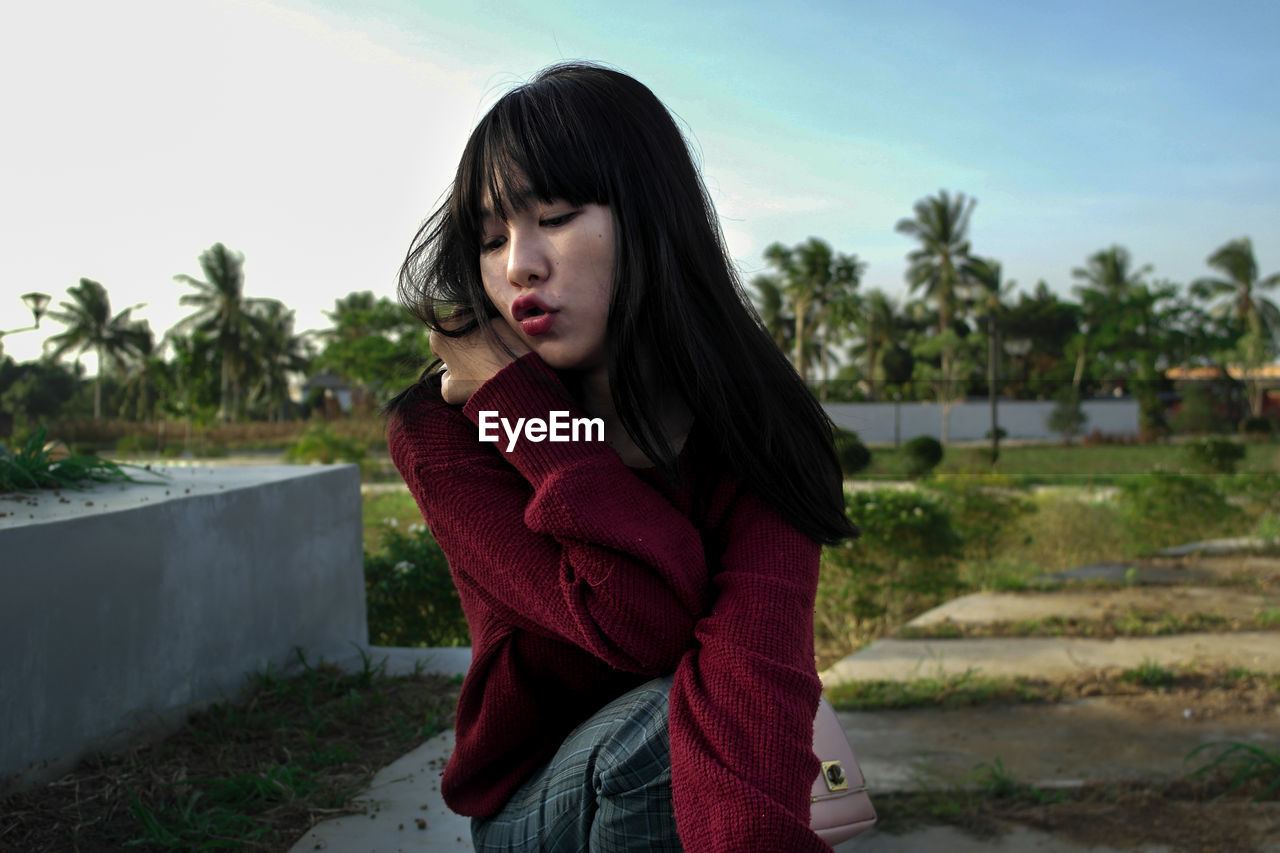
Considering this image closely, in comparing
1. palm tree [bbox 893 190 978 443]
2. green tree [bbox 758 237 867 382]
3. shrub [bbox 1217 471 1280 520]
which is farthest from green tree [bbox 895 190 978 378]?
shrub [bbox 1217 471 1280 520]

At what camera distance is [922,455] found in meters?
13.0

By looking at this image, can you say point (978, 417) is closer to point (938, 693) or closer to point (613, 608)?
point (938, 693)

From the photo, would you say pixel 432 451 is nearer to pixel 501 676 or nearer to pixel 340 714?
pixel 501 676

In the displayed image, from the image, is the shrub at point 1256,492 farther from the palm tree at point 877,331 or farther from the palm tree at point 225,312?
the palm tree at point 225,312

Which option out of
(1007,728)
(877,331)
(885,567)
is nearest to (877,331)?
(877,331)

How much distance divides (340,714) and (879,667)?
209 centimetres

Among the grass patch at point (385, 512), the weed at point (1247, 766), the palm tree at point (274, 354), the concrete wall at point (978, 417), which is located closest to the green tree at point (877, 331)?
the concrete wall at point (978, 417)

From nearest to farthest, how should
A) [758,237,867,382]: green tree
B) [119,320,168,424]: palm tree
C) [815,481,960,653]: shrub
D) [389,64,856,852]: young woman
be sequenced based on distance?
1. [389,64,856,852]: young woman
2. [815,481,960,653]: shrub
3. [758,237,867,382]: green tree
4. [119,320,168,424]: palm tree

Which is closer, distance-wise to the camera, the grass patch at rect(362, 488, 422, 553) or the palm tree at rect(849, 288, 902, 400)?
the grass patch at rect(362, 488, 422, 553)

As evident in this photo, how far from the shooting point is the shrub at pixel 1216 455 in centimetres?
953

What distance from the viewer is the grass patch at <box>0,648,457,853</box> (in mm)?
1893

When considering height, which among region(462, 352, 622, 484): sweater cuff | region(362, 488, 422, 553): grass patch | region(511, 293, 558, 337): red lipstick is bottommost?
region(362, 488, 422, 553): grass patch

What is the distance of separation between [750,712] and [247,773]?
1.57m

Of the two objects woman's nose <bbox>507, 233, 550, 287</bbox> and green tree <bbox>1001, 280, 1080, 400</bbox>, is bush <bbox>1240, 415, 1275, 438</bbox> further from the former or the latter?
green tree <bbox>1001, 280, 1080, 400</bbox>
